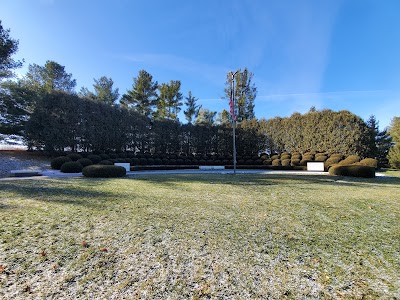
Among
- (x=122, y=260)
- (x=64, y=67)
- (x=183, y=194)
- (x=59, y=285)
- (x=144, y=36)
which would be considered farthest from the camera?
(x=64, y=67)

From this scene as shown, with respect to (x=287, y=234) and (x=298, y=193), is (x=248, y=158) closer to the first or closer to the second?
(x=298, y=193)

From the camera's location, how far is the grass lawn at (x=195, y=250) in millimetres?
2027

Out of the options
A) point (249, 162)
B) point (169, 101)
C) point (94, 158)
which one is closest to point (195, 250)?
point (94, 158)

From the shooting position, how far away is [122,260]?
98.2 inches

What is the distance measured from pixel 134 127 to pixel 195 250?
60.3 ft

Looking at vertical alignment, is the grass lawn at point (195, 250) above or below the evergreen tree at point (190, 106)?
below

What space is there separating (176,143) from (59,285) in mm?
19972

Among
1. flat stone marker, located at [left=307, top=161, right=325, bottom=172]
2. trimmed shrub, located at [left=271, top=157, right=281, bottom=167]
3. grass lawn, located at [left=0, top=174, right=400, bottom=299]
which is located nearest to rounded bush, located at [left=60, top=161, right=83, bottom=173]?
grass lawn, located at [left=0, top=174, right=400, bottom=299]

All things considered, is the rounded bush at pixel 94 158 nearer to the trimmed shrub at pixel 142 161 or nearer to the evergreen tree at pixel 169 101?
the trimmed shrub at pixel 142 161

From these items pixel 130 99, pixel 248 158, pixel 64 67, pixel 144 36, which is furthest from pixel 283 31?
pixel 64 67

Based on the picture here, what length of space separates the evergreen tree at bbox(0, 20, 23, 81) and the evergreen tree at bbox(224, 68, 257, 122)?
21.7m

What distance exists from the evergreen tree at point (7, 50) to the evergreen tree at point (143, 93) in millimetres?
13949

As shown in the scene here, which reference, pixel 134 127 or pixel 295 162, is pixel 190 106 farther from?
pixel 295 162

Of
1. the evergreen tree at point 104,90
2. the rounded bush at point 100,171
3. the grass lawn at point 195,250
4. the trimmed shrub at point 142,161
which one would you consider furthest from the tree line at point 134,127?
the grass lawn at point 195,250
